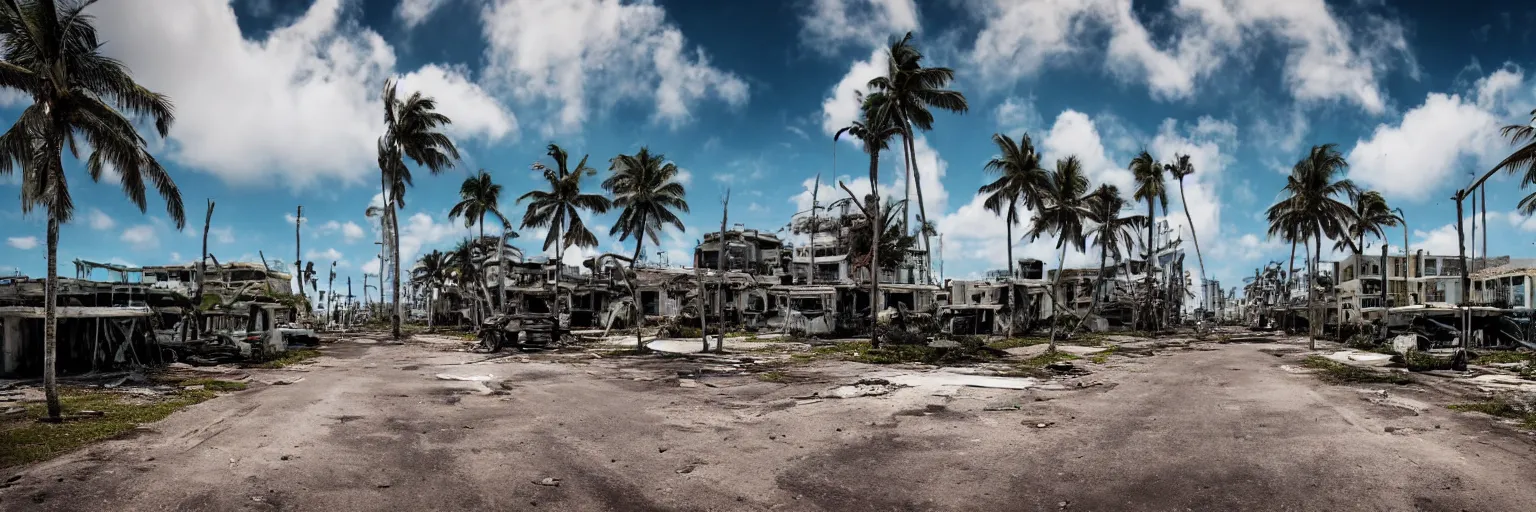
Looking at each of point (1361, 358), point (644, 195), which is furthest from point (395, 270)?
point (1361, 358)

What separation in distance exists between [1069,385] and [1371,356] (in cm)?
1417

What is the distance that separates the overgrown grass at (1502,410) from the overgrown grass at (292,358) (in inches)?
1051

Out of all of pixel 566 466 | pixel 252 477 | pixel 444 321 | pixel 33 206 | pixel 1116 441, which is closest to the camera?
pixel 252 477

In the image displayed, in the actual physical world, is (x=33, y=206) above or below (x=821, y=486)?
above

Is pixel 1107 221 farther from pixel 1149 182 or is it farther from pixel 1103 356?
pixel 1103 356

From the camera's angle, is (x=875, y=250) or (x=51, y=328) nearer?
(x=51, y=328)

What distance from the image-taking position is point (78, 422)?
10898 millimetres

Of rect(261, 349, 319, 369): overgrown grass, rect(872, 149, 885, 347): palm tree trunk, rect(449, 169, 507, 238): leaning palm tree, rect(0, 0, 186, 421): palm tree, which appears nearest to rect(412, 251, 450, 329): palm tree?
rect(449, 169, 507, 238): leaning palm tree

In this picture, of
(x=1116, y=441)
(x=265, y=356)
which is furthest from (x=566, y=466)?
(x=265, y=356)

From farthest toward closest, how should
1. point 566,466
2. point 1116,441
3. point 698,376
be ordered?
point 698,376 < point 1116,441 < point 566,466

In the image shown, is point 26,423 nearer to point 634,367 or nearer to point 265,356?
point 634,367

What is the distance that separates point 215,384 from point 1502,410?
23670mm

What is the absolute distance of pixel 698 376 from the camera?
1828cm

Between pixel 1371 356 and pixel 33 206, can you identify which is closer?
pixel 33 206
